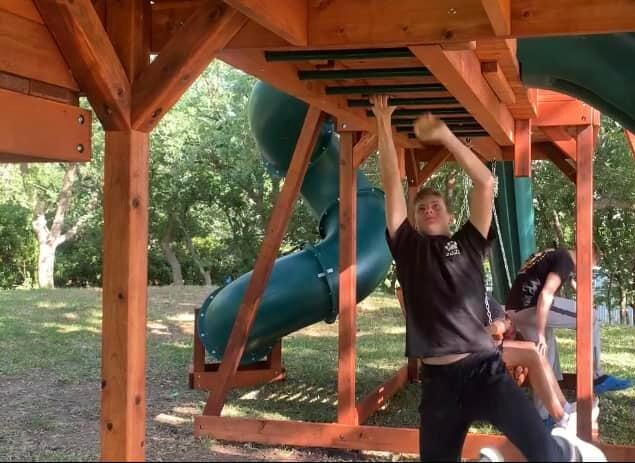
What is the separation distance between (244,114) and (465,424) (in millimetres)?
18803

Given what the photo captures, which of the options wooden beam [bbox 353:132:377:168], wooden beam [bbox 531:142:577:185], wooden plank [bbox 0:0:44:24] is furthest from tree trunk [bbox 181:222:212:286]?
wooden plank [bbox 0:0:44:24]

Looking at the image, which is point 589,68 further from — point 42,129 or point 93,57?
point 42,129

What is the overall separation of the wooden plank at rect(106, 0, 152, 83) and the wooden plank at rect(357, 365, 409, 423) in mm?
3415

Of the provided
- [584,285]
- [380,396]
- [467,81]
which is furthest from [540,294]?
[467,81]

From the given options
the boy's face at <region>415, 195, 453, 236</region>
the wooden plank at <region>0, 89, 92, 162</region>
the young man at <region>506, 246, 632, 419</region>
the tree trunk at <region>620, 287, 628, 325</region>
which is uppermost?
the wooden plank at <region>0, 89, 92, 162</region>

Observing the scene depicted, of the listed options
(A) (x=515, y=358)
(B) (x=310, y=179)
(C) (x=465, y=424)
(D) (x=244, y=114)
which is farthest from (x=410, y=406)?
(D) (x=244, y=114)

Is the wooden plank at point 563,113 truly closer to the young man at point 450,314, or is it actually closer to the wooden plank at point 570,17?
the wooden plank at point 570,17

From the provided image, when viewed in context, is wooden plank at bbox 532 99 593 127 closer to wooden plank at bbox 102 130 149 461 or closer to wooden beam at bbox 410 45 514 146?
wooden beam at bbox 410 45 514 146

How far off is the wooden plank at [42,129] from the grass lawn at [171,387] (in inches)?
75.0

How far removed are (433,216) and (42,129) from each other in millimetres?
1801

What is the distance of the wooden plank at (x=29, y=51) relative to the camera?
331 centimetres

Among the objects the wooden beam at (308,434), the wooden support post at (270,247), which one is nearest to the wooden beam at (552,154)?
the wooden support post at (270,247)

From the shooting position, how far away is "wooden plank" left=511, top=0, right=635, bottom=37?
3.53 metres

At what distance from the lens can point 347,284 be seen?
19.3 ft
